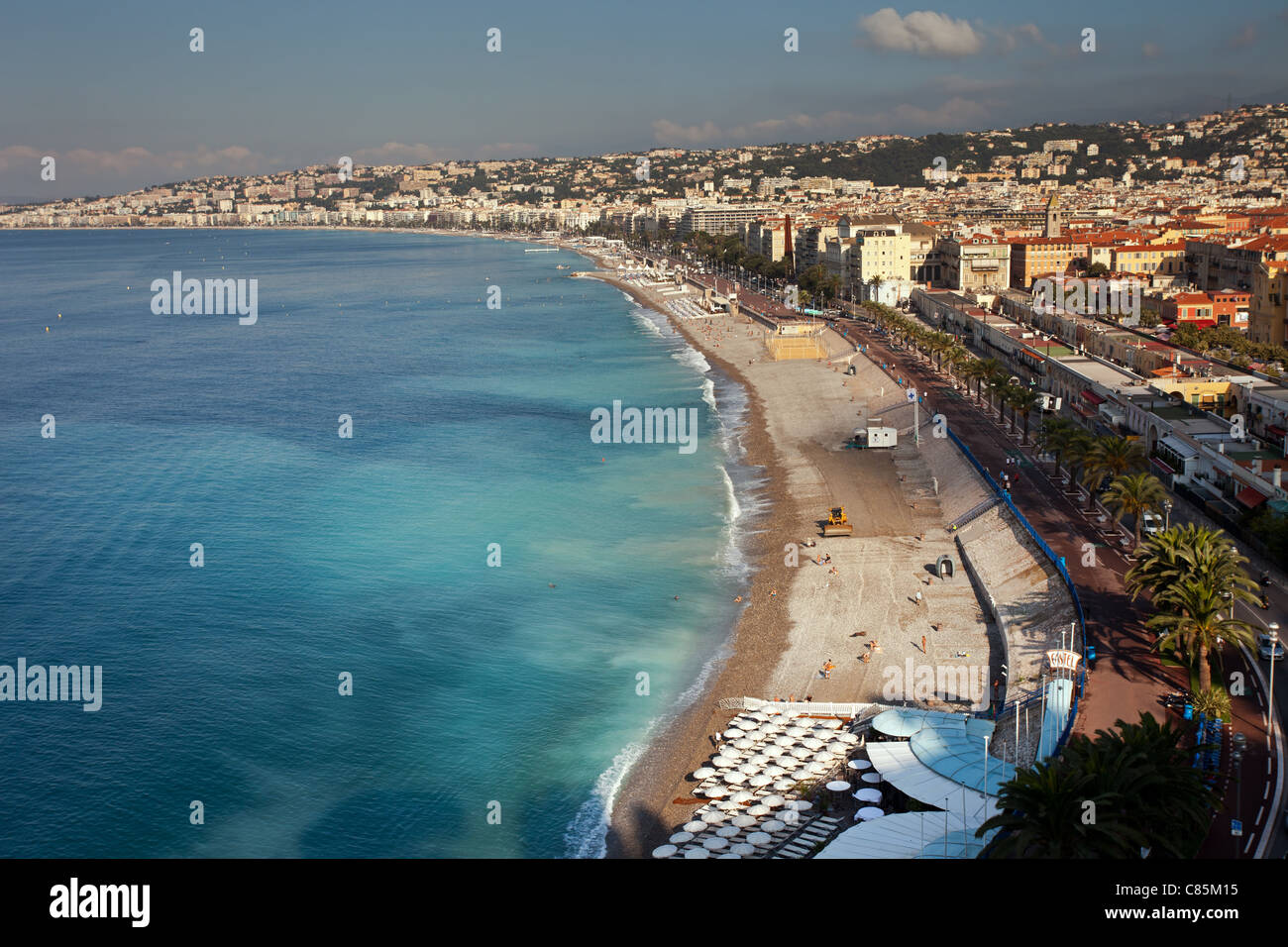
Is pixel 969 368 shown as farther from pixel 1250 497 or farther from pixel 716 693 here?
pixel 716 693

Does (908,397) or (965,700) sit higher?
(908,397)

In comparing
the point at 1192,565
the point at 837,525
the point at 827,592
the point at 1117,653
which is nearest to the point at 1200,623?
the point at 1192,565

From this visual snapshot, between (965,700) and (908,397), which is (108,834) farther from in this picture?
(908,397)

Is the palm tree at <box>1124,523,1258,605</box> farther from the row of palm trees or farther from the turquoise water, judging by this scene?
the row of palm trees

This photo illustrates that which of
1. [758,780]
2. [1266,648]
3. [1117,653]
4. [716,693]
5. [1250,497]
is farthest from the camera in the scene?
[1250,497]
